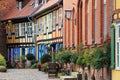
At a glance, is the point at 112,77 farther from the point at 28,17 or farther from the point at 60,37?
the point at 28,17

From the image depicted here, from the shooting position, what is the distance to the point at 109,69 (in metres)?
18.4

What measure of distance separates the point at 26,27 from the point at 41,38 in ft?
21.0

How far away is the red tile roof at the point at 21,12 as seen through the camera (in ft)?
186

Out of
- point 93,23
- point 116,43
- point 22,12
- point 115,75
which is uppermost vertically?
point 22,12

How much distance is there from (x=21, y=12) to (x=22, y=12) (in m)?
0.38

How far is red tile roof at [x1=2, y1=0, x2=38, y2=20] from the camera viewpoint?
56.7 meters

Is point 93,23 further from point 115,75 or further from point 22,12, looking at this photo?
point 22,12

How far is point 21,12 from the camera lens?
58844 mm

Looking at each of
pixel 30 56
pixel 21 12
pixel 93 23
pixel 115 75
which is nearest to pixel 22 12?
pixel 21 12

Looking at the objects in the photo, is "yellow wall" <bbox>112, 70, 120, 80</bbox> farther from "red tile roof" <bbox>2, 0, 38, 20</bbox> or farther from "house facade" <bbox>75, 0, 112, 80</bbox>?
"red tile roof" <bbox>2, 0, 38, 20</bbox>

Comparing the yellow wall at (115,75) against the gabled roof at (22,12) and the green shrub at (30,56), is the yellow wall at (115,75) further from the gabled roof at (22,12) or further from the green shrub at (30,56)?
the gabled roof at (22,12)

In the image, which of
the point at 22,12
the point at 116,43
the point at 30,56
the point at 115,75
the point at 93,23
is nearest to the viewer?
the point at 116,43

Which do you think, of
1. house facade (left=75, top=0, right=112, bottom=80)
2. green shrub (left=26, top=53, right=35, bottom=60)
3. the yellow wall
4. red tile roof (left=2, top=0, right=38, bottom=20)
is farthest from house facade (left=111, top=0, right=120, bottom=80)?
red tile roof (left=2, top=0, right=38, bottom=20)

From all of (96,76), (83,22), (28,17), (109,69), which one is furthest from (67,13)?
(28,17)
